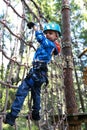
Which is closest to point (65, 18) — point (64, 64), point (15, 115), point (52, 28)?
point (64, 64)

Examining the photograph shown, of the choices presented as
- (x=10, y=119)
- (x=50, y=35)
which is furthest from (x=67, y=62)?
(x=10, y=119)

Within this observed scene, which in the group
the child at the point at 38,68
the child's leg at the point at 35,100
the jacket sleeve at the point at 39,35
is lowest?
the child's leg at the point at 35,100

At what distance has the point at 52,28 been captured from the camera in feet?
7.77

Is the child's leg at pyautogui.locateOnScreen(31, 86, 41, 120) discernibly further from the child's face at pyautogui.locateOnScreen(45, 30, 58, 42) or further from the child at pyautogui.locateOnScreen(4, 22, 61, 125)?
the child's face at pyautogui.locateOnScreen(45, 30, 58, 42)

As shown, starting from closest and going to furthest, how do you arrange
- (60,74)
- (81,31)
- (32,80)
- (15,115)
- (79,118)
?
(15,115), (32,80), (79,118), (60,74), (81,31)

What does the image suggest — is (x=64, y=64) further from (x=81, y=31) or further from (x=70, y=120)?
(x=81, y=31)

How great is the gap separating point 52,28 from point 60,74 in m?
1.56

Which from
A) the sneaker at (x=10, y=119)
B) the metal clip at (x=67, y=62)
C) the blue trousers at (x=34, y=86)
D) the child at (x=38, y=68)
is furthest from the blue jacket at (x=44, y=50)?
the metal clip at (x=67, y=62)

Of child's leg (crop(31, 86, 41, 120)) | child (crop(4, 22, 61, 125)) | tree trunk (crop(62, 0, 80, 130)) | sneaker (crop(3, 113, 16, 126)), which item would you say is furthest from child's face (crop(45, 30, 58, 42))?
tree trunk (crop(62, 0, 80, 130))

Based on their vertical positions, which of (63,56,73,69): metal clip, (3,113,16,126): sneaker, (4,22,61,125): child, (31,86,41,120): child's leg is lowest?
(3,113,16,126): sneaker

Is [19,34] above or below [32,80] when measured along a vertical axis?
above

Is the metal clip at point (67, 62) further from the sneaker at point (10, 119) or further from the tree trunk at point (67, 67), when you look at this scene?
the sneaker at point (10, 119)

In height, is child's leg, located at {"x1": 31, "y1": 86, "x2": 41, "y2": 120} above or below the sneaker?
above

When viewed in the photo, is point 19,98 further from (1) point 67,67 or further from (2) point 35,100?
(1) point 67,67
